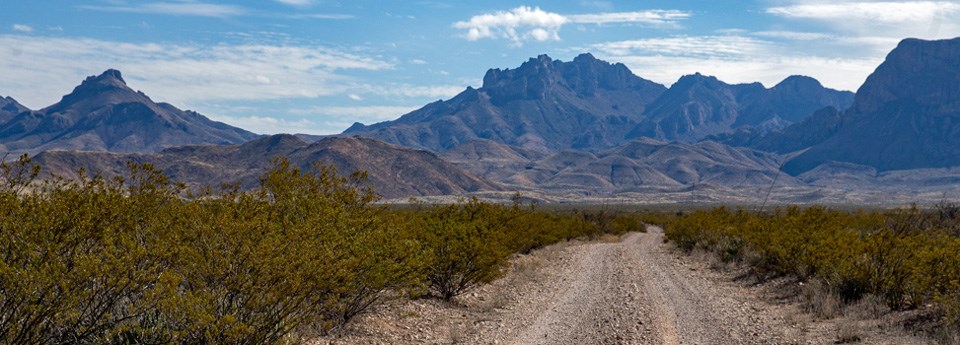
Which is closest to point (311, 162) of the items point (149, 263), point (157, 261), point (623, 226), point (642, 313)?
point (623, 226)

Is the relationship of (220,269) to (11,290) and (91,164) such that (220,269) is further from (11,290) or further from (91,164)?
(91,164)

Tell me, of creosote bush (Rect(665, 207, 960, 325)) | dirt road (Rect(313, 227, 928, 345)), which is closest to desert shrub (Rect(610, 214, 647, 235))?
creosote bush (Rect(665, 207, 960, 325))

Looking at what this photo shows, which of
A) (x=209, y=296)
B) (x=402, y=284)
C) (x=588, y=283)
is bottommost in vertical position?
(x=588, y=283)

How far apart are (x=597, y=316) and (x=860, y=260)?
269 inches

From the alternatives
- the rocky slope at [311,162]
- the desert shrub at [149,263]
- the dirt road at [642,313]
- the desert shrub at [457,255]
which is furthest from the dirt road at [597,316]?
the rocky slope at [311,162]

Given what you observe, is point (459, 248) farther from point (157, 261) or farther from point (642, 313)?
point (157, 261)

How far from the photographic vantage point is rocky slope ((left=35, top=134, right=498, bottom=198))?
16800cm

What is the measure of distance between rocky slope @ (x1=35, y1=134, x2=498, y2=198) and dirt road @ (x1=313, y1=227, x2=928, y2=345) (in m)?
141

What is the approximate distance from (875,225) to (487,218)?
13.7 m

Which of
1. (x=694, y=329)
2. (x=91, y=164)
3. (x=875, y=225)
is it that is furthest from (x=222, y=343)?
(x=91, y=164)

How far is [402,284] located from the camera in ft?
45.7

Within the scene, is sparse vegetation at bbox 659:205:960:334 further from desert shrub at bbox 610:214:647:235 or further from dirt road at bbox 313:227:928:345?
desert shrub at bbox 610:214:647:235

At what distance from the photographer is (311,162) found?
17212 centimetres

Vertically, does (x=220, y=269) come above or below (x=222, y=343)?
above
